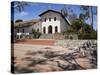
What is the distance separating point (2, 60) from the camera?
239 centimetres

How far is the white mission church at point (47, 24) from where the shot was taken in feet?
8.10

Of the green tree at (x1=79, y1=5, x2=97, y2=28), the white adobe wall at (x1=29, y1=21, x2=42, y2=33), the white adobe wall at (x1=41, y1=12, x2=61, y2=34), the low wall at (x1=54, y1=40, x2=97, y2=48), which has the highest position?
the green tree at (x1=79, y1=5, x2=97, y2=28)

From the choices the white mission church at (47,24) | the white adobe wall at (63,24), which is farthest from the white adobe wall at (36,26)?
the white adobe wall at (63,24)

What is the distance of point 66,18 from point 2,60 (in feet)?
3.02

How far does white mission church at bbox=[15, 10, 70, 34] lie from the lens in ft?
8.10

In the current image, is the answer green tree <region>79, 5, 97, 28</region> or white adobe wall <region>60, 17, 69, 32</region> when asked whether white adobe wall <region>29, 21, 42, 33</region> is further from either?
green tree <region>79, 5, 97, 28</region>

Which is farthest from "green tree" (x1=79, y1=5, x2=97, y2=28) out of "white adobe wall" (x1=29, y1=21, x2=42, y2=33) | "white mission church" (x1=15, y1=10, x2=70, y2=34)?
"white adobe wall" (x1=29, y1=21, x2=42, y2=33)

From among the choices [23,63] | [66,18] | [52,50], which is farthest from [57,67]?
[66,18]

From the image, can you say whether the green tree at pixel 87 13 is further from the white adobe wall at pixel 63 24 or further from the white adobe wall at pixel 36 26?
the white adobe wall at pixel 36 26

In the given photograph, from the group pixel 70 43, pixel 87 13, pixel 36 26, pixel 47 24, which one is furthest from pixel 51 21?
pixel 87 13

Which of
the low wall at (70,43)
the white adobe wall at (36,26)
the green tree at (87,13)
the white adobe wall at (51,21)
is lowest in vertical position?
the low wall at (70,43)

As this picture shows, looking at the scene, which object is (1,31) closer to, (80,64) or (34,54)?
(34,54)

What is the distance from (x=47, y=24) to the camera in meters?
2.58

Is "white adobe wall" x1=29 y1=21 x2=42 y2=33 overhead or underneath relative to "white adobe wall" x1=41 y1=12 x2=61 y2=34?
underneath
